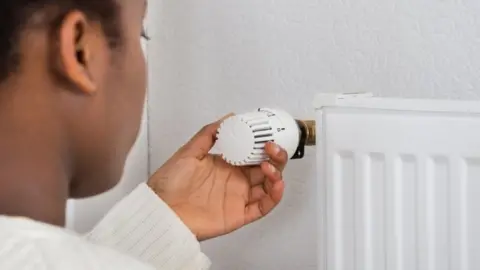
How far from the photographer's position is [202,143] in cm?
71

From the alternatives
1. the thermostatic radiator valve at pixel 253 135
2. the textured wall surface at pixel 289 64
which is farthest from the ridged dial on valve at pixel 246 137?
the textured wall surface at pixel 289 64

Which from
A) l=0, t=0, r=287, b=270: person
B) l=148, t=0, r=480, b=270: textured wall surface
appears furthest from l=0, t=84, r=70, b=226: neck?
l=148, t=0, r=480, b=270: textured wall surface

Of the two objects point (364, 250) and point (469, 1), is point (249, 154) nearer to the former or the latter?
point (364, 250)

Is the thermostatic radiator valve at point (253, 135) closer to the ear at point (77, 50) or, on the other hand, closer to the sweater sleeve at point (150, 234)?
the sweater sleeve at point (150, 234)

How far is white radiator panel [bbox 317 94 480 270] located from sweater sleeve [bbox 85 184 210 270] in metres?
0.12

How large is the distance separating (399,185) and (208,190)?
0.58 feet

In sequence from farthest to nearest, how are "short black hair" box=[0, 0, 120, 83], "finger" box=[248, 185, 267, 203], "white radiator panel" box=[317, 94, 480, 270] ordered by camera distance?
"finger" box=[248, 185, 267, 203] → "white radiator panel" box=[317, 94, 480, 270] → "short black hair" box=[0, 0, 120, 83]

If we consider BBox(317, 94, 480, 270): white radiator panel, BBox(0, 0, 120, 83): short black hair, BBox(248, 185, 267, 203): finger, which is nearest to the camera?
BBox(0, 0, 120, 83): short black hair

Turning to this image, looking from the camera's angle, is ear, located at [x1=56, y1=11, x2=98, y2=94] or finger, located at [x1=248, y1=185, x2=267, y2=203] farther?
finger, located at [x1=248, y1=185, x2=267, y2=203]

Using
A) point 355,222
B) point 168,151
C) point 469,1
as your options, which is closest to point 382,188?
point 355,222

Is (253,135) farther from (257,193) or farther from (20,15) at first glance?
(20,15)

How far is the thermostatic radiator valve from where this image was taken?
2.11 ft

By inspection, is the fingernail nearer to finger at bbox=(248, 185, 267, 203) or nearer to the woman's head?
finger at bbox=(248, 185, 267, 203)

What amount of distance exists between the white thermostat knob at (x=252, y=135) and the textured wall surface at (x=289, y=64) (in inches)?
5.1
